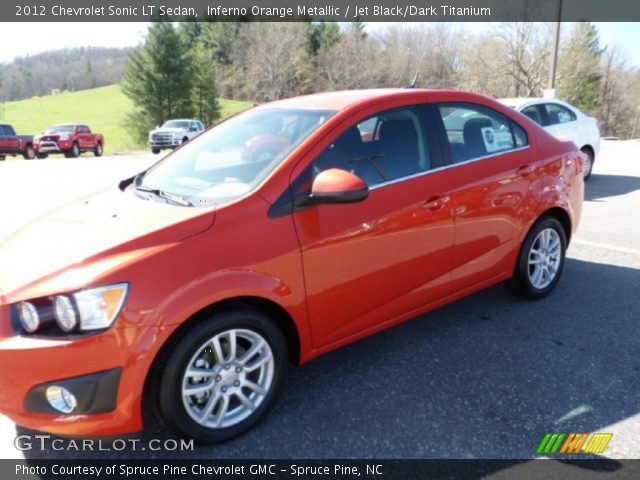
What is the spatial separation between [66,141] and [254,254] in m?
27.6

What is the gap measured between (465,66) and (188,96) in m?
25.4

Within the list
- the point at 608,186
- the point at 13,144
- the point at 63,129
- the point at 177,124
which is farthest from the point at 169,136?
the point at 608,186

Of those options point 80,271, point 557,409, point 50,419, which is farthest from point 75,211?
point 557,409

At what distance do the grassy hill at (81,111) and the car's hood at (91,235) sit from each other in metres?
44.8

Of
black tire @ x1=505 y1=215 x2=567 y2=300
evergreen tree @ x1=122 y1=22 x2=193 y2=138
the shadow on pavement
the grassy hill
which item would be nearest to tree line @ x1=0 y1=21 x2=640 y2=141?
evergreen tree @ x1=122 y1=22 x2=193 y2=138

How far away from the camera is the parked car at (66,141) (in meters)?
25.9

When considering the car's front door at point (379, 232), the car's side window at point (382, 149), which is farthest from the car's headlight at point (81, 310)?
the car's side window at point (382, 149)

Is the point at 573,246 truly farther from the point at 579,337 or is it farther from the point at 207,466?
the point at 207,466

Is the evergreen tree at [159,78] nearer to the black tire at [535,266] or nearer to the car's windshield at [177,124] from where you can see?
the car's windshield at [177,124]

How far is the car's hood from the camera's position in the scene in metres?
2.39

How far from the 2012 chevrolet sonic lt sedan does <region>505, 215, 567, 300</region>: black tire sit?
0.06 metres

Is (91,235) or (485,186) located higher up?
(485,186)

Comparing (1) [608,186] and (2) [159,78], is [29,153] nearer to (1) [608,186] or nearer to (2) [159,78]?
(2) [159,78]

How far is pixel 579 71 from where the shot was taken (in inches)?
1816
